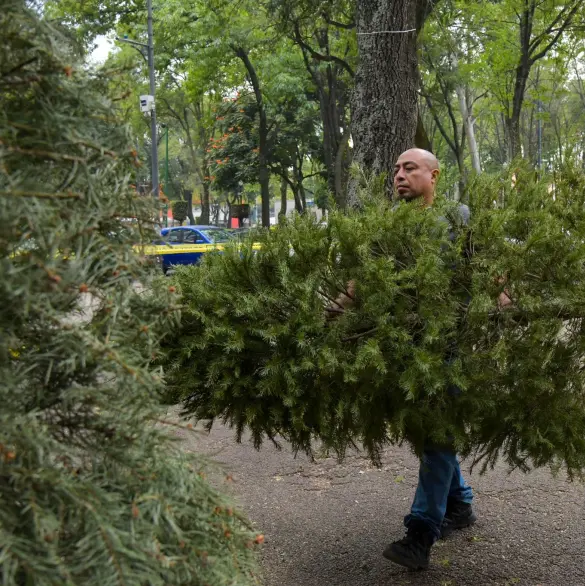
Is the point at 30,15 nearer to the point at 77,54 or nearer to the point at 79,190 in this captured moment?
the point at 77,54

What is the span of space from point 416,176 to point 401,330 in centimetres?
117

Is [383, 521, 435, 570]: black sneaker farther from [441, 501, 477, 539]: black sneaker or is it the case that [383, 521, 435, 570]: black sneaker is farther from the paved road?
[441, 501, 477, 539]: black sneaker

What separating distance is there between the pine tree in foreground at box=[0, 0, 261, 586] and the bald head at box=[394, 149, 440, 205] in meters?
2.49

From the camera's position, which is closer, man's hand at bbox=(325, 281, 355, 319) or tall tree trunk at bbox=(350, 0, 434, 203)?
man's hand at bbox=(325, 281, 355, 319)

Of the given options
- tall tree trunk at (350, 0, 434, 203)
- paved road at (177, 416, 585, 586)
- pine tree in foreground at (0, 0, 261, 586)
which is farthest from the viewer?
tall tree trunk at (350, 0, 434, 203)

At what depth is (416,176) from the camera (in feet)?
13.3

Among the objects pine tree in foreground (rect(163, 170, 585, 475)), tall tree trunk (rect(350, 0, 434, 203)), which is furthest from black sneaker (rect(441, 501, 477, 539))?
tall tree trunk (rect(350, 0, 434, 203))

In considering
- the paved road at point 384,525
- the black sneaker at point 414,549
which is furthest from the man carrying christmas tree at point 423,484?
the paved road at point 384,525

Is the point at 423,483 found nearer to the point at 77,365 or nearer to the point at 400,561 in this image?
the point at 400,561

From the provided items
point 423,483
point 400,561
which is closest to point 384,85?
point 423,483

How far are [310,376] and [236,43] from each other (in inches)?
751

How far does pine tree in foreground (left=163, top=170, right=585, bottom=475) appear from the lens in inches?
125

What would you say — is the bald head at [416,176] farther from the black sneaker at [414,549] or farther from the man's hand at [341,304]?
the black sneaker at [414,549]

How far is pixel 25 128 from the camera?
1552 millimetres
